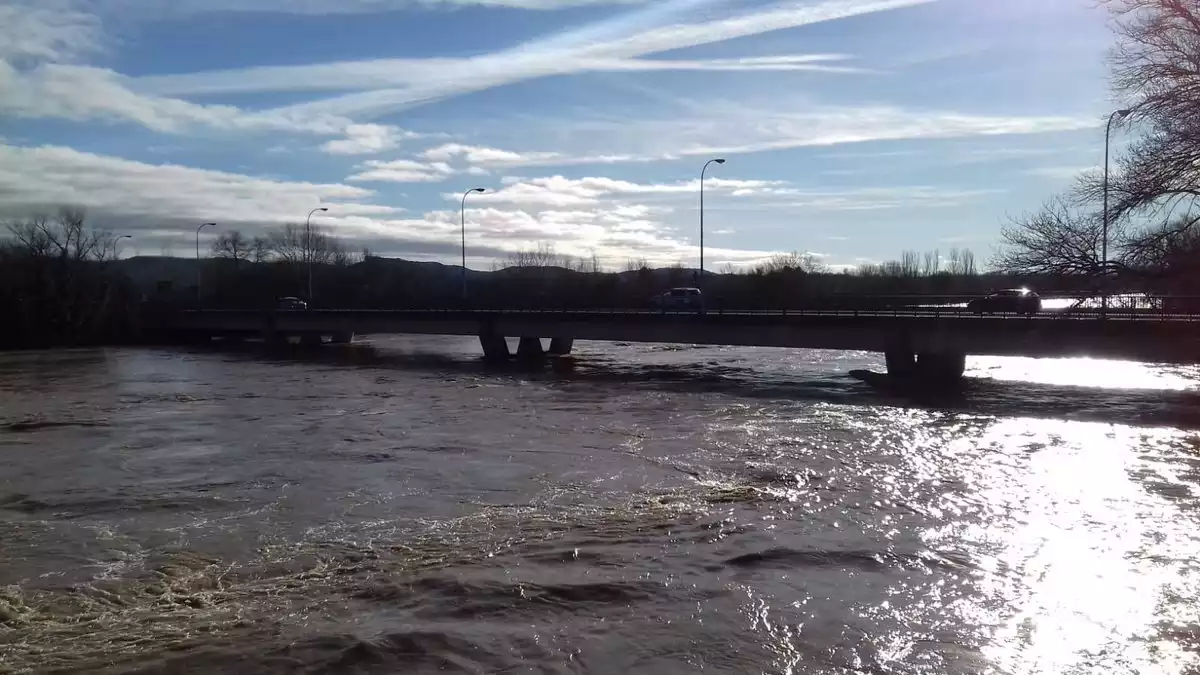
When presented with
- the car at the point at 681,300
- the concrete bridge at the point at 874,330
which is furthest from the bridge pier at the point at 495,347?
the car at the point at 681,300

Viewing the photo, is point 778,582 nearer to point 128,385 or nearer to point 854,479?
point 854,479

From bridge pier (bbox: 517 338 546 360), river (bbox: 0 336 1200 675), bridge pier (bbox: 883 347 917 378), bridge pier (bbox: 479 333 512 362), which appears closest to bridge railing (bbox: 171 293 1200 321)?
bridge pier (bbox: 479 333 512 362)

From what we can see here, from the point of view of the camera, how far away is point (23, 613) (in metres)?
12.9

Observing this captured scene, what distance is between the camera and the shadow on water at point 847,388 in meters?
36.4

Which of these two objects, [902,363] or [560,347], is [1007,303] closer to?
[902,363]

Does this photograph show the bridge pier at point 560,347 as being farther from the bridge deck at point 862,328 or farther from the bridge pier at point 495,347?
the bridge deck at point 862,328

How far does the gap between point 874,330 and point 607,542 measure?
36885 mm

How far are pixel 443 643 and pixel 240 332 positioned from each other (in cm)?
10696

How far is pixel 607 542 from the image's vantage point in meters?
16.1

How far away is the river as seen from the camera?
11.2 meters

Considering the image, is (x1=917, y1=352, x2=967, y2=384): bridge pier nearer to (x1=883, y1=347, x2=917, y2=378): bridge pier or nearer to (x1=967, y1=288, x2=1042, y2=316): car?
(x1=883, y1=347, x2=917, y2=378): bridge pier

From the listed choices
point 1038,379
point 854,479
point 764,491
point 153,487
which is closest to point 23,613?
point 153,487

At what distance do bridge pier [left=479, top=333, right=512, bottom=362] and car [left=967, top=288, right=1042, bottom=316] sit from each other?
1270 inches

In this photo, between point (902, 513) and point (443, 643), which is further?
point (902, 513)
